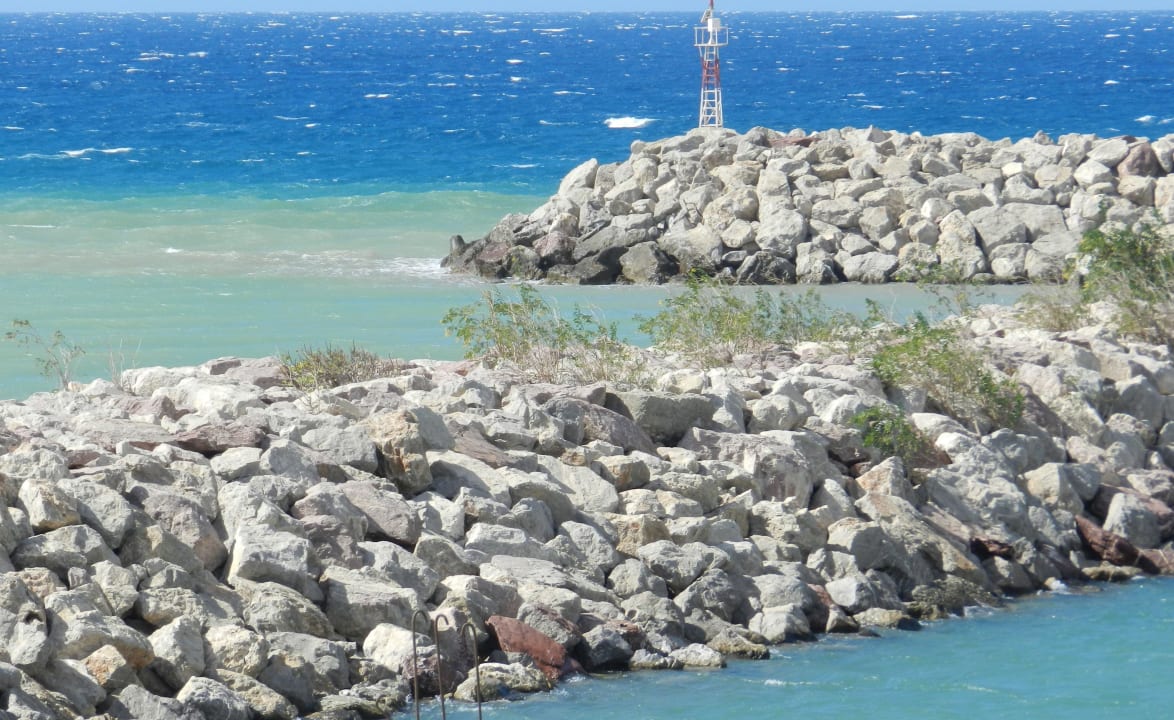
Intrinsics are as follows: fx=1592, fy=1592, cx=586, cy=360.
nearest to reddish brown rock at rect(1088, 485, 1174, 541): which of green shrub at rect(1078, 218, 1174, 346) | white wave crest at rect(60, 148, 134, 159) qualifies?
green shrub at rect(1078, 218, 1174, 346)

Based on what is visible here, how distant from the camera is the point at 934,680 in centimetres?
885

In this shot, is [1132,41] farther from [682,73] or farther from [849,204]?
[849,204]

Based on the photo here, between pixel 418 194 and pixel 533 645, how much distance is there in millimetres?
28023

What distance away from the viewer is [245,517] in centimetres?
875

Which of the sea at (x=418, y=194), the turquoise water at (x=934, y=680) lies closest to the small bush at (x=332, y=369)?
the sea at (x=418, y=194)

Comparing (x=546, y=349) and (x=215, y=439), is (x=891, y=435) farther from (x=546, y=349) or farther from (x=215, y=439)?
(x=215, y=439)

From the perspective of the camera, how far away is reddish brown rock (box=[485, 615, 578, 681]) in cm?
843

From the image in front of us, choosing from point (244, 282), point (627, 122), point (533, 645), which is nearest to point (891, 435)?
point (533, 645)

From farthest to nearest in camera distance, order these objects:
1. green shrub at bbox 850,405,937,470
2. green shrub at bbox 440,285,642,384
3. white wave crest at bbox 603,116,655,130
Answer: white wave crest at bbox 603,116,655,130, green shrub at bbox 440,285,642,384, green shrub at bbox 850,405,937,470

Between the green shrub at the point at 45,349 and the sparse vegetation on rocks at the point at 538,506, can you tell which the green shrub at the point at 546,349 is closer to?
the sparse vegetation on rocks at the point at 538,506

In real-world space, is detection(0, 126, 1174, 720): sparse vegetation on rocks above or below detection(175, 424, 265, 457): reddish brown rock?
below

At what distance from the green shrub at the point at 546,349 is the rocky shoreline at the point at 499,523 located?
15.0 inches

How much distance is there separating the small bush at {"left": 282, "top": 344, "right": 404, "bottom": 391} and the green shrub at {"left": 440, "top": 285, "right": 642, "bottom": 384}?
87 cm

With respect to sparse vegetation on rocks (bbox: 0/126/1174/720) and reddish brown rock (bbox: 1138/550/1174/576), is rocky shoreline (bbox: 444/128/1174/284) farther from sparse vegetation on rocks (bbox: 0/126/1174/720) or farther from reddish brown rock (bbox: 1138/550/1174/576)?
reddish brown rock (bbox: 1138/550/1174/576)
